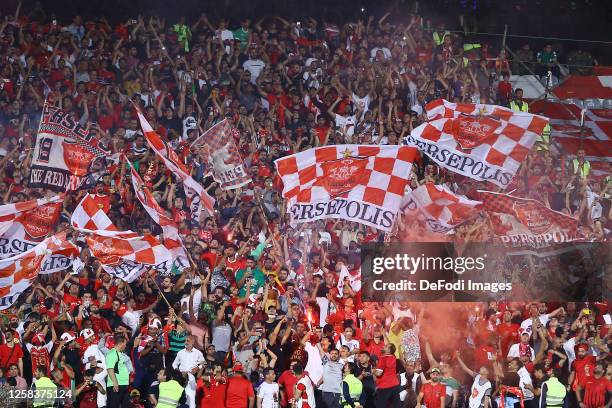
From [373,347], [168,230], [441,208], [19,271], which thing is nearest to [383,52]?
[441,208]

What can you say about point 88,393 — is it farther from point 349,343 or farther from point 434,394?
point 434,394

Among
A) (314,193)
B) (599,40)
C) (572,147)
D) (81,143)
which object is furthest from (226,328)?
(599,40)

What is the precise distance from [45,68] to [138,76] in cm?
154

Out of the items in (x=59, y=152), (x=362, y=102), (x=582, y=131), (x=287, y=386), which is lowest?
(x=287, y=386)

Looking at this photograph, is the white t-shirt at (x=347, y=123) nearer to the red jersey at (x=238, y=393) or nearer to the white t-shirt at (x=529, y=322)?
the white t-shirt at (x=529, y=322)

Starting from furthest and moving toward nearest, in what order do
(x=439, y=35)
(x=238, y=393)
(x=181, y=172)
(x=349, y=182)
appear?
(x=439, y=35)
(x=181, y=172)
(x=238, y=393)
(x=349, y=182)

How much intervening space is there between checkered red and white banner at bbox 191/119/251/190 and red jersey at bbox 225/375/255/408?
356cm

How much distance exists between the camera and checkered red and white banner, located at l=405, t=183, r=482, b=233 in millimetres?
17938

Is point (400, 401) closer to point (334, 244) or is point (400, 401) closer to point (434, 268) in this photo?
point (434, 268)

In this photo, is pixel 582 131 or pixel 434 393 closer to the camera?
pixel 434 393

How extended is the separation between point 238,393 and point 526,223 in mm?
4682

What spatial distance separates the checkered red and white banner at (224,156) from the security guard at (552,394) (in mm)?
5257

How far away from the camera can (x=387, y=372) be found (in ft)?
56.1

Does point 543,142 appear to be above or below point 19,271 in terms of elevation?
above
